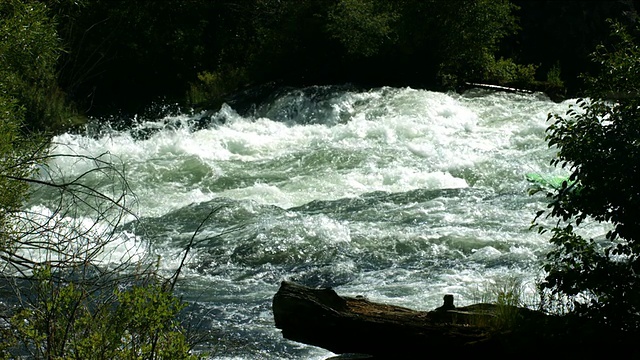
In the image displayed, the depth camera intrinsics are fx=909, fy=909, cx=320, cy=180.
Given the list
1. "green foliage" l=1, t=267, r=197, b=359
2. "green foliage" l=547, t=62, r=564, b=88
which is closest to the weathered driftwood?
"green foliage" l=1, t=267, r=197, b=359

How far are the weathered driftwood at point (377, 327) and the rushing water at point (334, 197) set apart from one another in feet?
2.41

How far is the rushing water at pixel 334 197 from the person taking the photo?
7996 mm

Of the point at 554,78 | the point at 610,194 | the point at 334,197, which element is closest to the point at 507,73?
the point at 554,78

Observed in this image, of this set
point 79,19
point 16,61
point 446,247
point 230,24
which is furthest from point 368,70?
point 16,61

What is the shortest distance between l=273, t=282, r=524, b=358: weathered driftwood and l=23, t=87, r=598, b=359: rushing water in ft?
2.41

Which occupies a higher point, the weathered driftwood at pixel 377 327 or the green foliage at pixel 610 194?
the green foliage at pixel 610 194

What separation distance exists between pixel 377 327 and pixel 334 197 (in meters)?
5.84

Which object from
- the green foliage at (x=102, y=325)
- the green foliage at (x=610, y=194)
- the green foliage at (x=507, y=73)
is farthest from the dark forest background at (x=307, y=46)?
the green foliage at (x=102, y=325)

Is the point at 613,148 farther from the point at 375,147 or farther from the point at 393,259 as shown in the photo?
the point at 375,147

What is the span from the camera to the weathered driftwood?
5.50 metres

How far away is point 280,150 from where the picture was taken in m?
13.9

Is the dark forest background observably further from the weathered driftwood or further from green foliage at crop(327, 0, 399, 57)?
the weathered driftwood

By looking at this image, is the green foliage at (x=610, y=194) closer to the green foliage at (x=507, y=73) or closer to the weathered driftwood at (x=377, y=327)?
the weathered driftwood at (x=377, y=327)

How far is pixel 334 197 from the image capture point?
11398mm
